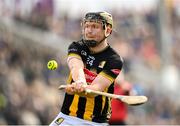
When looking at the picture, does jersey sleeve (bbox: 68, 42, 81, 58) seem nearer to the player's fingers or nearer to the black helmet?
the black helmet

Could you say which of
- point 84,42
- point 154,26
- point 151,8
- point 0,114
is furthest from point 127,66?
point 84,42

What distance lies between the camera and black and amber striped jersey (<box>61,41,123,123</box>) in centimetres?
991

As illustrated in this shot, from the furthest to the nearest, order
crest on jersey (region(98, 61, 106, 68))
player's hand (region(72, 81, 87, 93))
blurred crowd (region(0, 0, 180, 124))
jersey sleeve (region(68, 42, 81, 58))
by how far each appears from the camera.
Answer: blurred crowd (region(0, 0, 180, 124))
jersey sleeve (region(68, 42, 81, 58))
crest on jersey (region(98, 61, 106, 68))
player's hand (region(72, 81, 87, 93))

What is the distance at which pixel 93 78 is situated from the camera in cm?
989

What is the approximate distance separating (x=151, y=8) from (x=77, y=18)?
17.3 ft

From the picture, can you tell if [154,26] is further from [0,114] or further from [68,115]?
[68,115]

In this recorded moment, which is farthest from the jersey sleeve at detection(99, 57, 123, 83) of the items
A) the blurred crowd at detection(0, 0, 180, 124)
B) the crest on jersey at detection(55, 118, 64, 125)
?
the blurred crowd at detection(0, 0, 180, 124)

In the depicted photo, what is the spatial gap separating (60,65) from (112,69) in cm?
1170

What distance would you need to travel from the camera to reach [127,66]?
2420 centimetres

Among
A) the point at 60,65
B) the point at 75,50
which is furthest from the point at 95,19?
the point at 60,65

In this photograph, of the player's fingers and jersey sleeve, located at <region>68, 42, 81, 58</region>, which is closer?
the player's fingers

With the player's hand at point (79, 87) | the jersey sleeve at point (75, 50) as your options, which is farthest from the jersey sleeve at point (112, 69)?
the player's hand at point (79, 87)

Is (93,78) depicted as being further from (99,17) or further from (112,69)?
(99,17)

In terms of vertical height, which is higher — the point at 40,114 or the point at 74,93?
the point at 74,93
